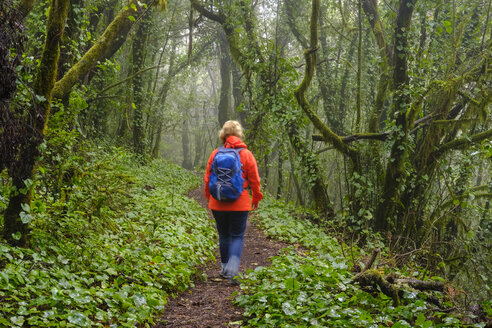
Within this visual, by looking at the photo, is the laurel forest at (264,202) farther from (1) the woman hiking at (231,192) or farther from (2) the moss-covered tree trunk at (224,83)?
(2) the moss-covered tree trunk at (224,83)

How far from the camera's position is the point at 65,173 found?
5.05 metres

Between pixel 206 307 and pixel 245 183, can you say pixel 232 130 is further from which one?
pixel 206 307

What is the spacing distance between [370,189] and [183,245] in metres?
5.87

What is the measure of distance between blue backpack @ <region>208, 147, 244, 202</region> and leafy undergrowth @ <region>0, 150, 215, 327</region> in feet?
4.01

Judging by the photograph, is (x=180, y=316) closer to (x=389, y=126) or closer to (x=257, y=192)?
(x=257, y=192)

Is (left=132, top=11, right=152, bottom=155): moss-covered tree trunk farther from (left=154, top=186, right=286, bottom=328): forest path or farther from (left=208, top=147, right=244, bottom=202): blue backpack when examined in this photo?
(left=154, top=186, right=286, bottom=328): forest path

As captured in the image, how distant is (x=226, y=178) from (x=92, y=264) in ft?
6.56

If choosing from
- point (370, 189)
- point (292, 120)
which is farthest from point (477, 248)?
point (292, 120)

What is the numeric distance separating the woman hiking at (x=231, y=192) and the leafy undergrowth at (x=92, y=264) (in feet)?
2.19

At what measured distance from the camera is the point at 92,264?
454 cm

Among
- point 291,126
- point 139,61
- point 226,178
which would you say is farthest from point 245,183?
point 139,61

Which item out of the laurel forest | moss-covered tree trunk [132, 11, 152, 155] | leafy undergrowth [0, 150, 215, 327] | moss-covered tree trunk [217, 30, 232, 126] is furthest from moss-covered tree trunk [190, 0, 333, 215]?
moss-covered tree trunk [217, 30, 232, 126]

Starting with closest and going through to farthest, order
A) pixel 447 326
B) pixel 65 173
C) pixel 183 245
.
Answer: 1. pixel 447 326
2. pixel 65 173
3. pixel 183 245

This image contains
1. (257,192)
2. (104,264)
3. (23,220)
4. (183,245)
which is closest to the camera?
(23,220)
